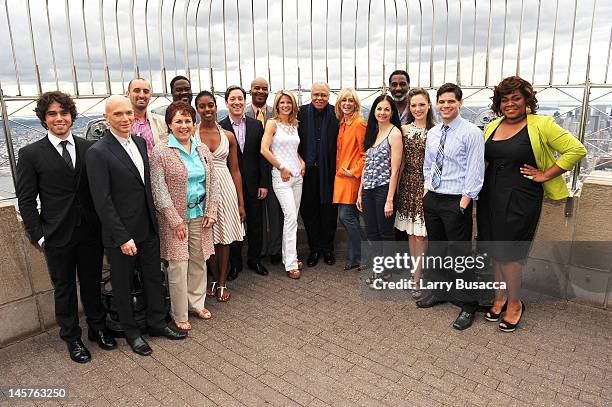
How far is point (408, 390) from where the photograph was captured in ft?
8.82

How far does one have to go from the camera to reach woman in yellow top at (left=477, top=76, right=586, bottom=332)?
3121 millimetres

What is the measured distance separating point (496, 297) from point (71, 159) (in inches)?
133

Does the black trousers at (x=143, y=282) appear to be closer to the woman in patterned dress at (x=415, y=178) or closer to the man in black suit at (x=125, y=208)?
the man in black suit at (x=125, y=208)

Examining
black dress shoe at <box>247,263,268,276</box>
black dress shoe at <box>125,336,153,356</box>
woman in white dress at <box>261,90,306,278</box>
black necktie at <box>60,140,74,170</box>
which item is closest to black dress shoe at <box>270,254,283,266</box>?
black dress shoe at <box>247,263,268,276</box>

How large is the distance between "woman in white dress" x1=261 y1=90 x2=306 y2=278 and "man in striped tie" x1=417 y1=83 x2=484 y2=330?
1.36 metres

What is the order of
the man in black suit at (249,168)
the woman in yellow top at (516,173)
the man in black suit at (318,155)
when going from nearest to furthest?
the woman in yellow top at (516,173)
the man in black suit at (249,168)
the man in black suit at (318,155)

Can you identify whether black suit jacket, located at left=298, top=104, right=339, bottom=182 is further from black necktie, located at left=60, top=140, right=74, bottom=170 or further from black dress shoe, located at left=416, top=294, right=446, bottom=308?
black necktie, located at left=60, top=140, right=74, bottom=170

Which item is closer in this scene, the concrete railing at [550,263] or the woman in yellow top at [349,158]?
the concrete railing at [550,263]

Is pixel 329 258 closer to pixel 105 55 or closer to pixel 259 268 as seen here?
pixel 259 268

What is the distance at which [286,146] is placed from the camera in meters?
4.30

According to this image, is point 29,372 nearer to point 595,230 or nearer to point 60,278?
point 60,278

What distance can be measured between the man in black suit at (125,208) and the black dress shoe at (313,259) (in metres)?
1.94

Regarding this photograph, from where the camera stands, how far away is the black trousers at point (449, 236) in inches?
135

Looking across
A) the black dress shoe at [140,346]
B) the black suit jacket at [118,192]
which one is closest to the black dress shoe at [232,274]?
the black dress shoe at [140,346]
